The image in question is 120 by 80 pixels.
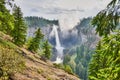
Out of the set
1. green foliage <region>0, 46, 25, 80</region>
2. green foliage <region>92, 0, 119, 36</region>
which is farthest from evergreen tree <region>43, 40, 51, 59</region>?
green foliage <region>92, 0, 119, 36</region>

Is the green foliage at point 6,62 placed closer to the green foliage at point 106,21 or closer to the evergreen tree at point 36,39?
the green foliage at point 106,21

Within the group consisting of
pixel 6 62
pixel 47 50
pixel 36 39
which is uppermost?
pixel 36 39

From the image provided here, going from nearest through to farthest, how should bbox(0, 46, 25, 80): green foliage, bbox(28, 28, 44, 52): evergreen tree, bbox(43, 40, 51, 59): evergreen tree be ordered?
bbox(0, 46, 25, 80): green foliage, bbox(28, 28, 44, 52): evergreen tree, bbox(43, 40, 51, 59): evergreen tree

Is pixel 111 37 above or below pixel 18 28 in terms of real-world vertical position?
below

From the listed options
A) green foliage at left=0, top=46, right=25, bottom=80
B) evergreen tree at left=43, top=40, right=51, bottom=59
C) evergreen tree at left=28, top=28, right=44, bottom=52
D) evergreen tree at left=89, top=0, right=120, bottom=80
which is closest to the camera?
evergreen tree at left=89, top=0, right=120, bottom=80

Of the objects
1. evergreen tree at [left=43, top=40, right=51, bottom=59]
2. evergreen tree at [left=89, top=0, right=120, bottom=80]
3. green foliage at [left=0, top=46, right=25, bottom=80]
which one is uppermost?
evergreen tree at [left=43, top=40, right=51, bottom=59]

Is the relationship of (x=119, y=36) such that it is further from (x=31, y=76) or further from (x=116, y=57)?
(x=31, y=76)

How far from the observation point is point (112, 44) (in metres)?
9.70

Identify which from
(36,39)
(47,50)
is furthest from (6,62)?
(47,50)

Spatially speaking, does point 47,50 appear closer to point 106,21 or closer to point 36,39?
point 36,39

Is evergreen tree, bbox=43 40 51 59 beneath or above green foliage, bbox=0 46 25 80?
above

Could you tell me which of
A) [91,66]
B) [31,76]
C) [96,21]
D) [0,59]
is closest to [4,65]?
[0,59]

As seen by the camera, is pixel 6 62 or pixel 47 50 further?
pixel 47 50

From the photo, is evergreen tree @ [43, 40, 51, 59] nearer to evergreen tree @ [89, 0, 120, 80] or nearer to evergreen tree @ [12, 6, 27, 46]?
evergreen tree @ [12, 6, 27, 46]
